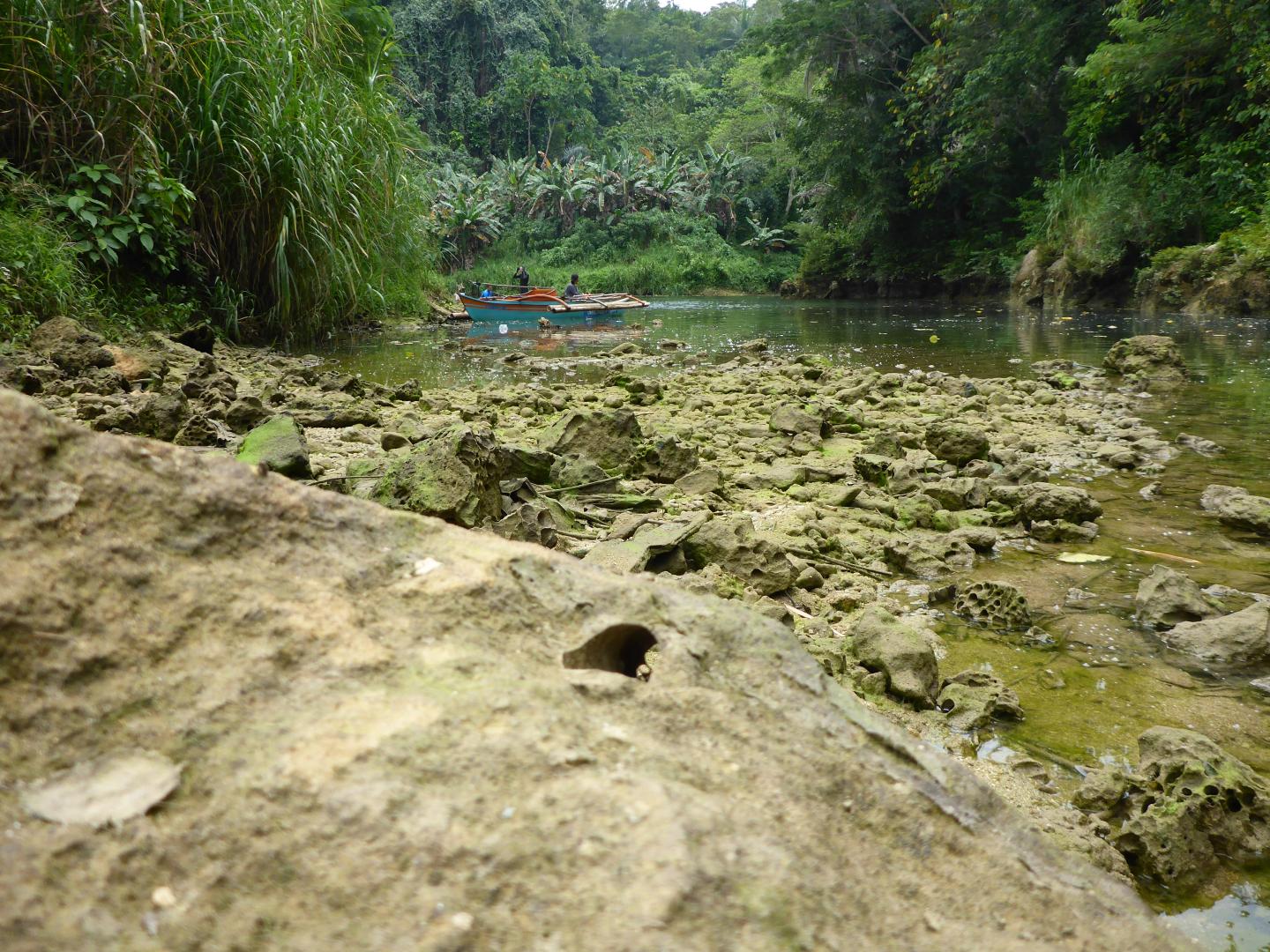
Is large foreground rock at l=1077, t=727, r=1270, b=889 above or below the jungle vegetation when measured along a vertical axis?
below

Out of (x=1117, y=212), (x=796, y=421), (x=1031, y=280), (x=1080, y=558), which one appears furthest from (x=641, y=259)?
(x=1080, y=558)

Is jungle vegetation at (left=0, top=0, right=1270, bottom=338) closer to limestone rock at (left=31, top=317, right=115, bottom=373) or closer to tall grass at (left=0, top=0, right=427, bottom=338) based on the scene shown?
tall grass at (left=0, top=0, right=427, bottom=338)

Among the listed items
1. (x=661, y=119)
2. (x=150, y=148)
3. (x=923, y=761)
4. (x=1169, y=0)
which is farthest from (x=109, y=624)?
(x=661, y=119)

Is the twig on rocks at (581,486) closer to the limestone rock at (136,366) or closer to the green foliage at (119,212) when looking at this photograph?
the limestone rock at (136,366)

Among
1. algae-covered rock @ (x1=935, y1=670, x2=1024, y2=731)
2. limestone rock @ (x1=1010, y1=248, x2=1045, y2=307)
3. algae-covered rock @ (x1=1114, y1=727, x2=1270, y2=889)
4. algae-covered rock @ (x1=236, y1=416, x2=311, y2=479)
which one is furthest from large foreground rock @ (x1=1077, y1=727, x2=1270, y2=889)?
limestone rock @ (x1=1010, y1=248, x2=1045, y2=307)

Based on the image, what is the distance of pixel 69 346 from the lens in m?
5.36

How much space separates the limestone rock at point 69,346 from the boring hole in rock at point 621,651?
16.9 ft

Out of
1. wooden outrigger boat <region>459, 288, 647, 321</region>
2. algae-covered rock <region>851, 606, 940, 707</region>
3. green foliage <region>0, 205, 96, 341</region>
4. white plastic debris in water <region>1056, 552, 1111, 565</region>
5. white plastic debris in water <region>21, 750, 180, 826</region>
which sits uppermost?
green foliage <region>0, 205, 96, 341</region>

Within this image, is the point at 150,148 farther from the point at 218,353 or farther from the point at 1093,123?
the point at 1093,123

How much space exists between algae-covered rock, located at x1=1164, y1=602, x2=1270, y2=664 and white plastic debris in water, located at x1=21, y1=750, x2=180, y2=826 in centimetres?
265

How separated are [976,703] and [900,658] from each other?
206 millimetres

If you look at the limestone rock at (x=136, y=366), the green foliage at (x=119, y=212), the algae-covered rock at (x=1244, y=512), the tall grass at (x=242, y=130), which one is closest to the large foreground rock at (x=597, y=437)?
the algae-covered rock at (x=1244, y=512)

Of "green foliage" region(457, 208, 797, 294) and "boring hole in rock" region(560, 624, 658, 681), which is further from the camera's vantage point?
"green foliage" region(457, 208, 797, 294)

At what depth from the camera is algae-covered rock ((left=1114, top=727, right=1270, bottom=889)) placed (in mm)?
1662
